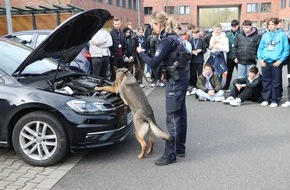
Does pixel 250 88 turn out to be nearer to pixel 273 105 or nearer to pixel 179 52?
pixel 273 105

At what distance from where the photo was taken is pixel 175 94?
4.37m

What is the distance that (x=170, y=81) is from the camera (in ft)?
14.3

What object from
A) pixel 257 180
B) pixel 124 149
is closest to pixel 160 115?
pixel 124 149

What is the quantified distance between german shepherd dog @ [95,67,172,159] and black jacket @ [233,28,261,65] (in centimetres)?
448

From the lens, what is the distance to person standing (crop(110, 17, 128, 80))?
9.55m

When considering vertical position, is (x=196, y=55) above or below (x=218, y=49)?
below

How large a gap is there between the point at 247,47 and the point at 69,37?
5.06 meters

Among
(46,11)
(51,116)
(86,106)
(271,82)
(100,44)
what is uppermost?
(46,11)

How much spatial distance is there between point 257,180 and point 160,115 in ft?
11.0

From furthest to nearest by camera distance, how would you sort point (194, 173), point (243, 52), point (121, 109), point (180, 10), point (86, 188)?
point (180, 10) < point (243, 52) < point (121, 109) < point (194, 173) < point (86, 188)

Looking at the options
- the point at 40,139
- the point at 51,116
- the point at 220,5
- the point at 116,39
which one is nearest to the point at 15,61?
the point at 51,116

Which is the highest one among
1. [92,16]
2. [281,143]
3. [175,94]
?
[92,16]

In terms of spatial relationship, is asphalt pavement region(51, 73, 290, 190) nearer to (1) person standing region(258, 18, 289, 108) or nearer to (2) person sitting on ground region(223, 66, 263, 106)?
(1) person standing region(258, 18, 289, 108)

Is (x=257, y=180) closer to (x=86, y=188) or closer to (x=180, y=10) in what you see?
(x=86, y=188)
